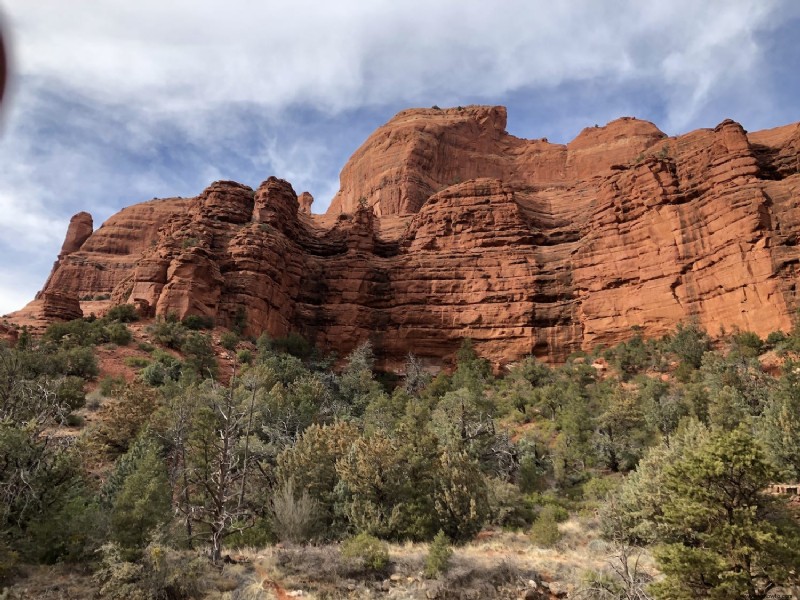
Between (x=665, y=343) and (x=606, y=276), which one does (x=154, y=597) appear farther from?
(x=606, y=276)

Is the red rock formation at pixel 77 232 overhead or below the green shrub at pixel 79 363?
overhead

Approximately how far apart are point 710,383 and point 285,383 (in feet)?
81.8

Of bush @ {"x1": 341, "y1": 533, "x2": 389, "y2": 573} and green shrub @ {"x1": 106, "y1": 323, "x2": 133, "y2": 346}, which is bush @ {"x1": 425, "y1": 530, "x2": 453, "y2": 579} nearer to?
bush @ {"x1": 341, "y1": 533, "x2": 389, "y2": 573}

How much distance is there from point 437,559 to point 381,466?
160 inches

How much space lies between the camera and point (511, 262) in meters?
50.2

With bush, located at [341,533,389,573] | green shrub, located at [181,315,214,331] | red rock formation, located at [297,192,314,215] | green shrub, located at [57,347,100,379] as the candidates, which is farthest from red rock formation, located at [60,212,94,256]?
bush, located at [341,533,389,573]

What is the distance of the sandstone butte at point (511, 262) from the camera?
1574 inches

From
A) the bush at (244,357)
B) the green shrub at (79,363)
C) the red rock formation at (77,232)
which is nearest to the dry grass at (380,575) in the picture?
the green shrub at (79,363)

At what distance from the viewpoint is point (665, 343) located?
40.6 m

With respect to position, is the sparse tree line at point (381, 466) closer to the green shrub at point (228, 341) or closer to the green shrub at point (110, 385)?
the green shrub at point (110, 385)

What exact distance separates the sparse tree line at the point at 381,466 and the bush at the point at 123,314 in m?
3.65

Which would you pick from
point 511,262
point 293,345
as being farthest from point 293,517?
point 511,262

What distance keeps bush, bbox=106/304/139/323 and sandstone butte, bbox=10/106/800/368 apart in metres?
1.01

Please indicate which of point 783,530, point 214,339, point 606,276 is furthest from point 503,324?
point 783,530
